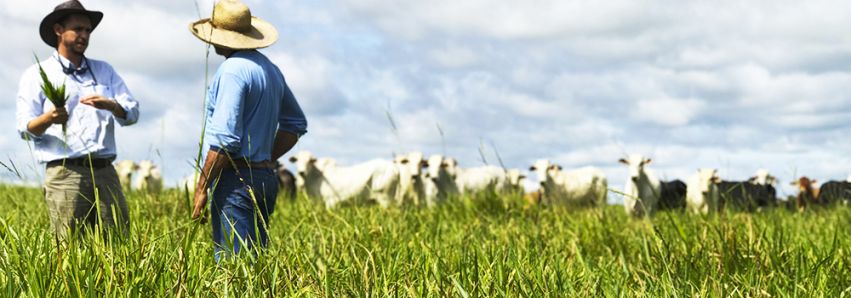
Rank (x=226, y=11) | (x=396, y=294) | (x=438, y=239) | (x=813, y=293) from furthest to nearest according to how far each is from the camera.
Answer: (x=438, y=239), (x=226, y=11), (x=813, y=293), (x=396, y=294)

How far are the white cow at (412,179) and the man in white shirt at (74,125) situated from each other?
1127cm

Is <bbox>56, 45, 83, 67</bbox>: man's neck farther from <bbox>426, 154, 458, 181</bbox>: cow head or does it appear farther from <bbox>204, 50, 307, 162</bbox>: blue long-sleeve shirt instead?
<bbox>426, 154, 458, 181</bbox>: cow head

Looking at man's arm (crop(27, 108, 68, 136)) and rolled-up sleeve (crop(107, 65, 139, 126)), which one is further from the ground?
rolled-up sleeve (crop(107, 65, 139, 126))

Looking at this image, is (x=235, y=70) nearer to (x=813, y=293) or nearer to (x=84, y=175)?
(x=84, y=175)

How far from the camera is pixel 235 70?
167 inches

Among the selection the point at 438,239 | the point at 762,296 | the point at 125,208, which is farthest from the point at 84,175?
the point at 762,296

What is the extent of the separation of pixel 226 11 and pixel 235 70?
460 mm

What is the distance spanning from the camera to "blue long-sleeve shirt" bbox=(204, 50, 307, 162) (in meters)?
4.16

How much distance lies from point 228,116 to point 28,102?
5.65 ft

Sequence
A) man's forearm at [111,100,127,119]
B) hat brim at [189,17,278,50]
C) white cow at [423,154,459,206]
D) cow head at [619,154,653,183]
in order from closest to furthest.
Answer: hat brim at [189,17,278,50]
man's forearm at [111,100,127,119]
cow head at [619,154,653,183]
white cow at [423,154,459,206]

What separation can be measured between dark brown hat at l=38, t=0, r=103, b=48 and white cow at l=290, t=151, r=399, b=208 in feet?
36.2

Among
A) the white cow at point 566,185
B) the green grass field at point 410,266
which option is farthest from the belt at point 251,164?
the white cow at point 566,185

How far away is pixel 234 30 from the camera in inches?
179

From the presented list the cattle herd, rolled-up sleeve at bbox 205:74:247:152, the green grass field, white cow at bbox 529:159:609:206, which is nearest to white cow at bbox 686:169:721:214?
the cattle herd
